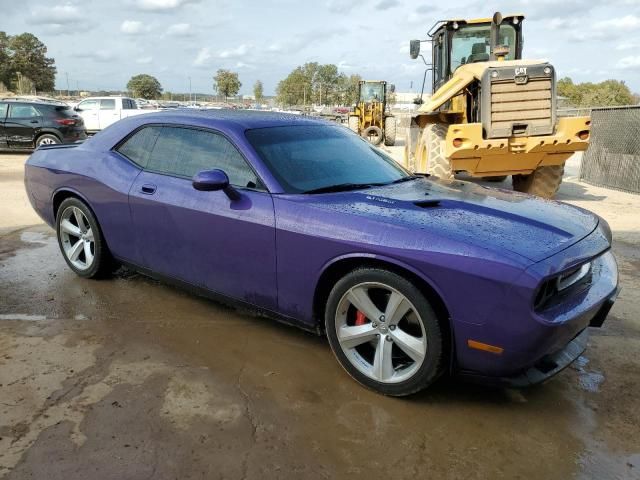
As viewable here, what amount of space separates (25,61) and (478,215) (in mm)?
77570

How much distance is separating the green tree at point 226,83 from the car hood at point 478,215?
8578 cm

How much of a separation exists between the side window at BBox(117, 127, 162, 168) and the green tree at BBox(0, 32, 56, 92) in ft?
227

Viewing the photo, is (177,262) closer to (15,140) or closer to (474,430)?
(474,430)

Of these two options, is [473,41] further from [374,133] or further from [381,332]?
[374,133]

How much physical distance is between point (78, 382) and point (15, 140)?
48.4ft

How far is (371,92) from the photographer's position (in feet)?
83.0

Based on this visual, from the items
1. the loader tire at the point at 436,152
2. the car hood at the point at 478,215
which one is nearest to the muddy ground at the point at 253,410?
the car hood at the point at 478,215

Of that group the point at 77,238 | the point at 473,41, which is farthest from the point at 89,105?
the point at 77,238

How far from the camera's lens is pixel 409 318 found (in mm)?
2877

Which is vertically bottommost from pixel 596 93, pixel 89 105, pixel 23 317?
pixel 23 317

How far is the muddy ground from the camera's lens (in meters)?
2.42

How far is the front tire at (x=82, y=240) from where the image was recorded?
4512mm

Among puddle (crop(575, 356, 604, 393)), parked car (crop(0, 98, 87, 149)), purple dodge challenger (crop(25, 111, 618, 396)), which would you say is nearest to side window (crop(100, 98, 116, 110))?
parked car (crop(0, 98, 87, 149))

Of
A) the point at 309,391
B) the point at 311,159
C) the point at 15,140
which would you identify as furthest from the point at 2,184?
the point at 309,391
